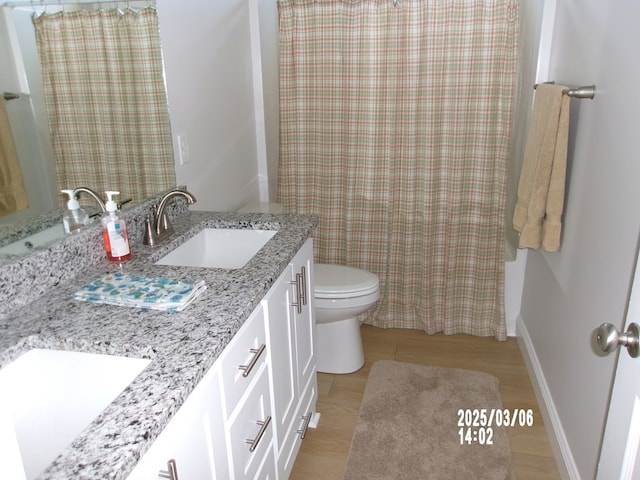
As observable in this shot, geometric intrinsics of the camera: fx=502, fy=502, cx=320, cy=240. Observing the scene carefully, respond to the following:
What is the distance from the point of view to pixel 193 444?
0.95 meters

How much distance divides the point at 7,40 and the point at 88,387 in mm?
837

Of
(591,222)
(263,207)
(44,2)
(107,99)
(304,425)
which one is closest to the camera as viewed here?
(44,2)

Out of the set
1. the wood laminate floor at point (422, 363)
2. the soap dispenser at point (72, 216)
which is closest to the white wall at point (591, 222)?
the wood laminate floor at point (422, 363)

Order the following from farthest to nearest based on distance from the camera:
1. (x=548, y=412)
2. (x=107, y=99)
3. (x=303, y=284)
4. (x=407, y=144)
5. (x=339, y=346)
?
1. (x=407, y=144)
2. (x=339, y=346)
3. (x=548, y=412)
4. (x=303, y=284)
5. (x=107, y=99)

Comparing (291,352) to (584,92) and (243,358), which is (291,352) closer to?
(243,358)

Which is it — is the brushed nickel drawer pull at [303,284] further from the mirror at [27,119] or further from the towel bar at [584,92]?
the towel bar at [584,92]

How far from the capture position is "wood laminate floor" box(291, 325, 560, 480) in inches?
74.9

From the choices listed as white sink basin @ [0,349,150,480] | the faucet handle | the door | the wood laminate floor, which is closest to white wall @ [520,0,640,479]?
the wood laminate floor

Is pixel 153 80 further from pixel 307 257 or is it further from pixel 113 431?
pixel 113 431

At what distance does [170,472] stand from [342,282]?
1.56 meters

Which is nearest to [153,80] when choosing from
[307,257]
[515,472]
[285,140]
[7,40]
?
[7,40]

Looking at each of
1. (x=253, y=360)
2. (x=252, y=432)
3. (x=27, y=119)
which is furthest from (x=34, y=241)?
(x=252, y=432)

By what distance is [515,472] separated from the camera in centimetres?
185

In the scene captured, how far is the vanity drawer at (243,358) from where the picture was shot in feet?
3.64
